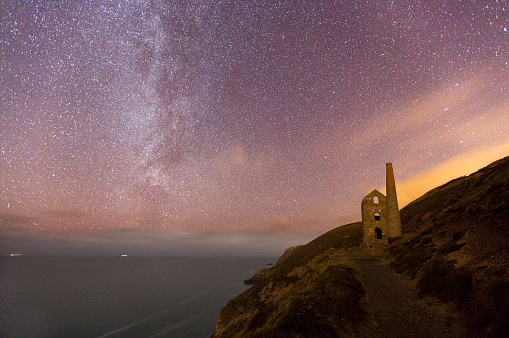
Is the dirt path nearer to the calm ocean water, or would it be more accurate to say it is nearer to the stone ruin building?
the stone ruin building

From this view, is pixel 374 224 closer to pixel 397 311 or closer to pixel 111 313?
pixel 397 311

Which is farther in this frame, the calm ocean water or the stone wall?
the calm ocean water

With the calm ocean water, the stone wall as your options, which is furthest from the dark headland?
the calm ocean water

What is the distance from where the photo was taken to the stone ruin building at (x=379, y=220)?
3208 cm

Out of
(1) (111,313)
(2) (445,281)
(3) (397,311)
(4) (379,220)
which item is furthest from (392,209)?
(1) (111,313)

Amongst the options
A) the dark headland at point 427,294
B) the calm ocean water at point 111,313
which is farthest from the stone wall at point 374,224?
the calm ocean water at point 111,313

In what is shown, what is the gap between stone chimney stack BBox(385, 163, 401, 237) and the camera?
107ft

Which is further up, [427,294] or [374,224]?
[374,224]

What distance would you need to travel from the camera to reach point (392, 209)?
33.2 metres

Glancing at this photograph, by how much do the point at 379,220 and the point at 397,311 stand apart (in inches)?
833

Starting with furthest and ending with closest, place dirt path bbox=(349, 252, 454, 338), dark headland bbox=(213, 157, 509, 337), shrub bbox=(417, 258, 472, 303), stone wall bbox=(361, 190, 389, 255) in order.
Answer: stone wall bbox=(361, 190, 389, 255) < shrub bbox=(417, 258, 472, 303) < dirt path bbox=(349, 252, 454, 338) < dark headland bbox=(213, 157, 509, 337)

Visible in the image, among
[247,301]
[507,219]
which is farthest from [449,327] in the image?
[247,301]

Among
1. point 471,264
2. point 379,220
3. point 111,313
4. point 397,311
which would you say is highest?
point 379,220

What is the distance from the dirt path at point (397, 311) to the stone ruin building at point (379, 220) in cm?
1163
